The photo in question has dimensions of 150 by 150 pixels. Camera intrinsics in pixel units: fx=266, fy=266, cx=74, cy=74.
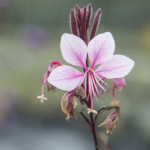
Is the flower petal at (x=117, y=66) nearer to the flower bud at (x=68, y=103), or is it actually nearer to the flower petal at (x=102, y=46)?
the flower petal at (x=102, y=46)

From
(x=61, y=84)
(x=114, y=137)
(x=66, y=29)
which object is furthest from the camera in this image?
(x=66, y=29)

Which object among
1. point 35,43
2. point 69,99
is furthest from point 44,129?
point 69,99


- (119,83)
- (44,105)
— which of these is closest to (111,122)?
(119,83)

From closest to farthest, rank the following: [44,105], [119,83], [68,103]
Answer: [68,103], [119,83], [44,105]

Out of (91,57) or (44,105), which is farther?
(44,105)

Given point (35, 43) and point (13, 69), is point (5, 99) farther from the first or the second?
point (35, 43)

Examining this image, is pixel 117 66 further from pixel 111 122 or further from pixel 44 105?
pixel 44 105
